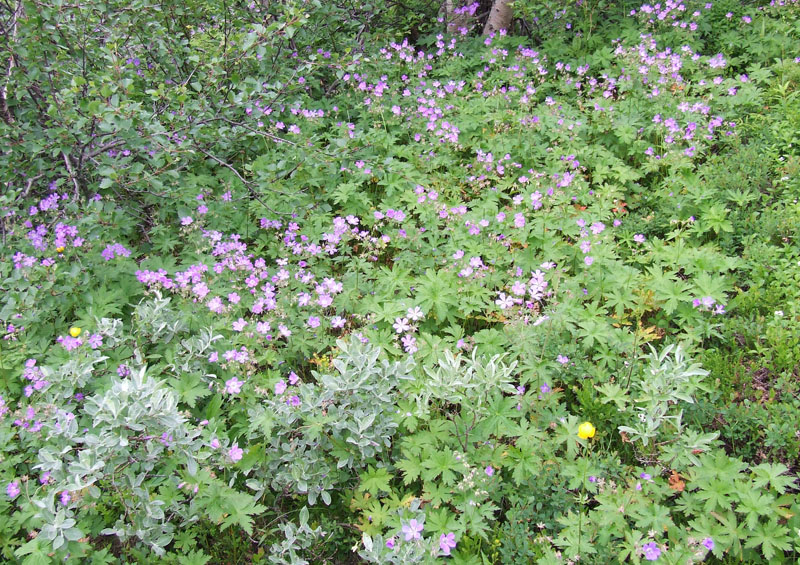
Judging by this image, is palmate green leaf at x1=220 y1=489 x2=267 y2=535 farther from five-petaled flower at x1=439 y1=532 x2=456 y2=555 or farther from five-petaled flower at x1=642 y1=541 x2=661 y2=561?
five-petaled flower at x1=642 y1=541 x2=661 y2=561

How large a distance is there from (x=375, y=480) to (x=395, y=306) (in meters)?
1.12

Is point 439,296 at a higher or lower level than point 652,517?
higher

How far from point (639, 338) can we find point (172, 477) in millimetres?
2475

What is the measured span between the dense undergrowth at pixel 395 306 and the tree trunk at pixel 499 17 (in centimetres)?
120

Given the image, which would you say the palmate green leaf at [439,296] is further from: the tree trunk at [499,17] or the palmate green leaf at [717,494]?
the tree trunk at [499,17]

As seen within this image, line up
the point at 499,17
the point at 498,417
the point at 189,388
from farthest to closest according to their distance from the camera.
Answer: the point at 499,17 < the point at 189,388 < the point at 498,417

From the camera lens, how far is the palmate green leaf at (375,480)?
8.88ft

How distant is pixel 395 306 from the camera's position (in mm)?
3547

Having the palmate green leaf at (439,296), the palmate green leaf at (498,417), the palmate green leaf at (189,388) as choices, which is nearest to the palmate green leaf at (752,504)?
the palmate green leaf at (498,417)

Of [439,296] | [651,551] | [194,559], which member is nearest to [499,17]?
[439,296]

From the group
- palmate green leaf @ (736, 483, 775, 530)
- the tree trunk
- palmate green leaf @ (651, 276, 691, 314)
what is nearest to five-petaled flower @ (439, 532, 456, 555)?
palmate green leaf @ (736, 483, 775, 530)

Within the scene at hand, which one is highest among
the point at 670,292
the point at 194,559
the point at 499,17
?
the point at 499,17

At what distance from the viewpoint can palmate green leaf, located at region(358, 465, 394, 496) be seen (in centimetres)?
271

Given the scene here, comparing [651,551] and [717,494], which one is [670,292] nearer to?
[717,494]
